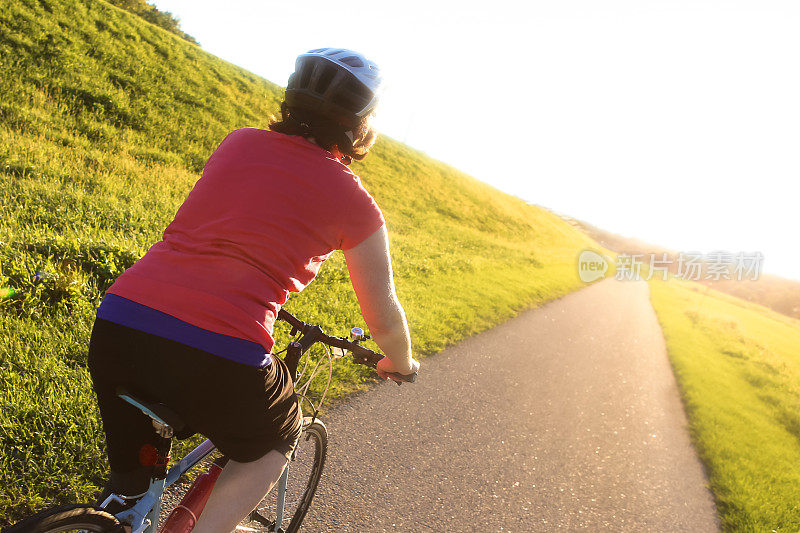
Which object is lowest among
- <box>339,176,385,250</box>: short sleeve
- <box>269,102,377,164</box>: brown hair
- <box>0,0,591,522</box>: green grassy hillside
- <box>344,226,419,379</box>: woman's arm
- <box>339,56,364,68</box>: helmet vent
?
<box>0,0,591,522</box>: green grassy hillside

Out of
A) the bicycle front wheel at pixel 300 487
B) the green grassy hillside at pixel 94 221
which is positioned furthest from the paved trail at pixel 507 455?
the green grassy hillside at pixel 94 221

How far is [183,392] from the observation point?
1.40 metres

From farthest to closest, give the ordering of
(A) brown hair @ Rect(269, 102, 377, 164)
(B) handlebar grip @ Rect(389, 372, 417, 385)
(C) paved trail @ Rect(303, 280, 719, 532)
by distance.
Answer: (C) paved trail @ Rect(303, 280, 719, 532) → (B) handlebar grip @ Rect(389, 372, 417, 385) → (A) brown hair @ Rect(269, 102, 377, 164)

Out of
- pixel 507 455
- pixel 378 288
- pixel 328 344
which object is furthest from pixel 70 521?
pixel 507 455

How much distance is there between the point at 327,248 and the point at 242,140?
49 centimetres

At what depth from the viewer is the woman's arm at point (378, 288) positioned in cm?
155

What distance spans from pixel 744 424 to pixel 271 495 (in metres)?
10.3

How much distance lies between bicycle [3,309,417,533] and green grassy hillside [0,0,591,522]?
1213 mm

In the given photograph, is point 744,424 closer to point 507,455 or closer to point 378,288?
point 507,455

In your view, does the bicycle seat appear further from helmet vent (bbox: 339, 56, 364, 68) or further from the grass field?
the grass field

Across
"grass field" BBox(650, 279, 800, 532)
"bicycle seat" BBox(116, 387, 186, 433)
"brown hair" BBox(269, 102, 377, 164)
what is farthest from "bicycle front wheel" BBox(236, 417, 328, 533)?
"grass field" BBox(650, 279, 800, 532)

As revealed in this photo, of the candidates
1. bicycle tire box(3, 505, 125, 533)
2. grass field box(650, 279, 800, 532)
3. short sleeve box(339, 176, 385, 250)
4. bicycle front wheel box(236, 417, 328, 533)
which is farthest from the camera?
grass field box(650, 279, 800, 532)

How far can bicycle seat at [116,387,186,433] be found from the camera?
1.41m

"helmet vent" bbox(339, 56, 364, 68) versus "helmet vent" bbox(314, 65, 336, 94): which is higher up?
"helmet vent" bbox(339, 56, 364, 68)
